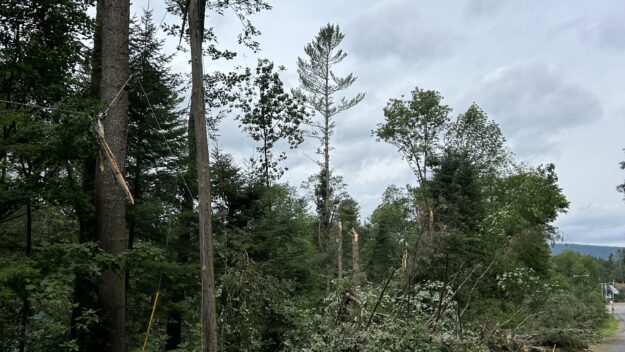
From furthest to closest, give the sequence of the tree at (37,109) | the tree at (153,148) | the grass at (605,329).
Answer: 1. the grass at (605,329)
2. the tree at (153,148)
3. the tree at (37,109)

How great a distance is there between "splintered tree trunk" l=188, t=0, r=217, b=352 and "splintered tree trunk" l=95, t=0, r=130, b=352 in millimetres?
1767

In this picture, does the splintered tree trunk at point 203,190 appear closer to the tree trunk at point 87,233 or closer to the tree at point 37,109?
the tree at point 37,109

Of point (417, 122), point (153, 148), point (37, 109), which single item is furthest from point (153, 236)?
point (417, 122)

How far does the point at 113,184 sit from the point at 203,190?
7.32 feet

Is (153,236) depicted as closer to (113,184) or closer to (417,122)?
(113,184)

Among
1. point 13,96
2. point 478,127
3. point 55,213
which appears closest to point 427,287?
point 55,213

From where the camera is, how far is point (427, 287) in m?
11.4

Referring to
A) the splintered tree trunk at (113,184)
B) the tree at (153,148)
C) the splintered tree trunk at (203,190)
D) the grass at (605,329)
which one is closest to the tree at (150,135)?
the tree at (153,148)

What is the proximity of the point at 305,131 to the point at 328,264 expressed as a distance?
6.58 meters

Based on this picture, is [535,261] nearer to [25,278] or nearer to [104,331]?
[104,331]

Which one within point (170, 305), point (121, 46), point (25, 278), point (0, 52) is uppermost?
point (121, 46)

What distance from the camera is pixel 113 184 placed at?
7.25m

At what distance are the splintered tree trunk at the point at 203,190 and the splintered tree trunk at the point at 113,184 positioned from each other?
5.80 ft

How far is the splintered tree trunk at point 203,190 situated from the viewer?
5.48 metres
